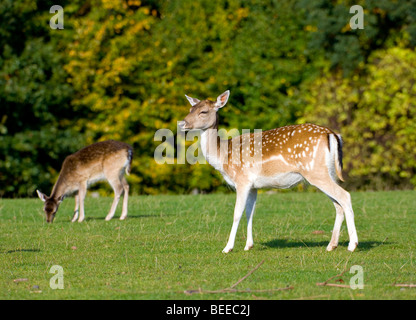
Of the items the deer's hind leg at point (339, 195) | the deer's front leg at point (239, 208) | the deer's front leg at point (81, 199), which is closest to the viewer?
the deer's hind leg at point (339, 195)

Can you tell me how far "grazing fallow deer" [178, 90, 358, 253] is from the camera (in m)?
8.76

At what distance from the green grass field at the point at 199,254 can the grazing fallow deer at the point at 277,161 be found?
526 millimetres

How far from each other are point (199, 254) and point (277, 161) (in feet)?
4.84

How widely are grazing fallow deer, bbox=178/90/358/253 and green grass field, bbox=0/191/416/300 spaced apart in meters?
0.53

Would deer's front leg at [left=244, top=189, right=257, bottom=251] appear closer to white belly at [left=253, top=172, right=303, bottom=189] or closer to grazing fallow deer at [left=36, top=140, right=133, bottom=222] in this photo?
white belly at [left=253, top=172, right=303, bottom=189]

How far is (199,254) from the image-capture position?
28.6ft

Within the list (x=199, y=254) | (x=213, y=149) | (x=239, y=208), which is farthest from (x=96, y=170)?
(x=199, y=254)

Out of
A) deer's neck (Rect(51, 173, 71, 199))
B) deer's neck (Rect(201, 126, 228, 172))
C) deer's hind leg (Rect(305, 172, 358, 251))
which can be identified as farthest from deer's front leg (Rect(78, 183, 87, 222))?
deer's hind leg (Rect(305, 172, 358, 251))

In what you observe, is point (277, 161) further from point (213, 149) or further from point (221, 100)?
point (221, 100)

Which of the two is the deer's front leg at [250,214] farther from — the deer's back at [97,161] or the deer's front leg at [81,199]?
the deer's back at [97,161]

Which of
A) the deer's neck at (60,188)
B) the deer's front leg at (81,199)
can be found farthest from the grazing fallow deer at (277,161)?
the deer's neck at (60,188)

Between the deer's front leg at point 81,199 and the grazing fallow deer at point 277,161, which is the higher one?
the grazing fallow deer at point 277,161

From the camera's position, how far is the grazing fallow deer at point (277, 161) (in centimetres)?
876
